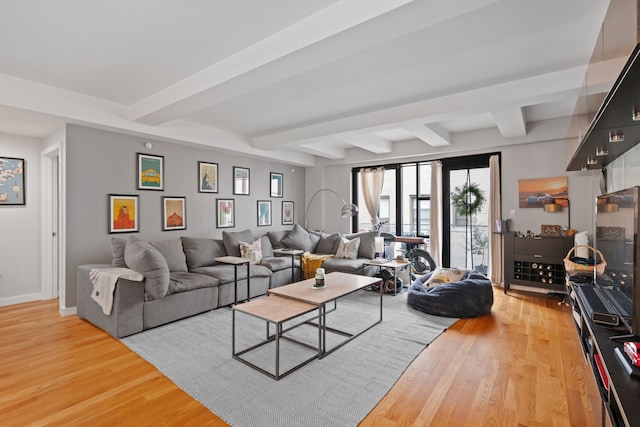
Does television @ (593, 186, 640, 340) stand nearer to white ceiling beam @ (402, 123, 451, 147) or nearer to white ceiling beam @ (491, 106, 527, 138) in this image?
white ceiling beam @ (491, 106, 527, 138)

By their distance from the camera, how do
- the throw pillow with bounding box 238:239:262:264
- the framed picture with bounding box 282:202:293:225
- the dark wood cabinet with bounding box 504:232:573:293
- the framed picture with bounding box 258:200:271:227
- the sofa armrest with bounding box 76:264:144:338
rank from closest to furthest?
the sofa armrest with bounding box 76:264:144:338
the dark wood cabinet with bounding box 504:232:573:293
the throw pillow with bounding box 238:239:262:264
the framed picture with bounding box 258:200:271:227
the framed picture with bounding box 282:202:293:225

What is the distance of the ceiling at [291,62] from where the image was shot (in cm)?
219

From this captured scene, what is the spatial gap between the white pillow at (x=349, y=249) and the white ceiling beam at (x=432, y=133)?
2.11m

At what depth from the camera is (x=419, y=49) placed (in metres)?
2.70

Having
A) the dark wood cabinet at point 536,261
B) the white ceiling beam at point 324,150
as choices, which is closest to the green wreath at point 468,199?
the dark wood cabinet at point 536,261

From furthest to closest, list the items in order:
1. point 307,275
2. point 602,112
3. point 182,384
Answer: point 307,275 < point 182,384 < point 602,112

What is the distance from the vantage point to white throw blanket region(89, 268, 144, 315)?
133 inches

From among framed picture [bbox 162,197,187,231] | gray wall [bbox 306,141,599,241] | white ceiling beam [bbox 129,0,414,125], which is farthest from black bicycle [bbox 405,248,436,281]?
white ceiling beam [bbox 129,0,414,125]

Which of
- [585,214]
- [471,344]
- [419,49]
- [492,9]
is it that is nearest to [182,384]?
[471,344]

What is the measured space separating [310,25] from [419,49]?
974mm

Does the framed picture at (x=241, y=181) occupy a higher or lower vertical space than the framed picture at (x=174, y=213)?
higher

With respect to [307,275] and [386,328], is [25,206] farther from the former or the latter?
[386,328]

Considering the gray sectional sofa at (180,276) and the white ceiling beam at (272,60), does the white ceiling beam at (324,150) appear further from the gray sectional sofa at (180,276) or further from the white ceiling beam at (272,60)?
the white ceiling beam at (272,60)

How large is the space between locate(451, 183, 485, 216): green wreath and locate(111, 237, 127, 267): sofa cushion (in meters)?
5.38
